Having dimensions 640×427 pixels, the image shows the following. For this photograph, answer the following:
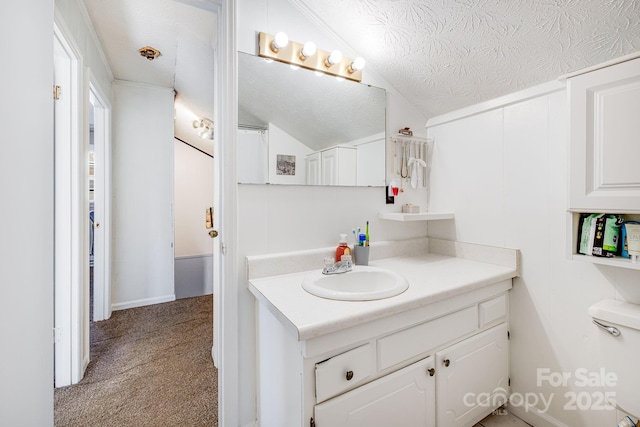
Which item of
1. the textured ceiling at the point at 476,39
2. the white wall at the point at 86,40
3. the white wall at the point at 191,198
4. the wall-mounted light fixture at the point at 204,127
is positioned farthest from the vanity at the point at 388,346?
the white wall at the point at 191,198

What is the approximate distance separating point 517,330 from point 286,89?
1711mm

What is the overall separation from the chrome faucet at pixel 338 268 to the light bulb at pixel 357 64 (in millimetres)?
1034

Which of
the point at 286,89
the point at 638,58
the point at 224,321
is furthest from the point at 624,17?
the point at 224,321

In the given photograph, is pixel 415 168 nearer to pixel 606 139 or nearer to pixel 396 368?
pixel 606 139

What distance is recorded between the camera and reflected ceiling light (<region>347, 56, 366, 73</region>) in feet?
5.13

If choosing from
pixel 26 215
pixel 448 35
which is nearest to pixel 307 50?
pixel 448 35

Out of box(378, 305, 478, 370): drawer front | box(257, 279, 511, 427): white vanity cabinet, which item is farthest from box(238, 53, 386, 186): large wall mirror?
box(378, 305, 478, 370): drawer front

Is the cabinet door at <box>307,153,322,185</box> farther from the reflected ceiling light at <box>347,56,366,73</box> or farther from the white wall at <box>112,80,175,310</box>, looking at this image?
the white wall at <box>112,80,175,310</box>

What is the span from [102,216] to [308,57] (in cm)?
238

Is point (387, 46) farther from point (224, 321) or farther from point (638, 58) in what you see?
point (224, 321)

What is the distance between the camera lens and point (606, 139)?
1103mm

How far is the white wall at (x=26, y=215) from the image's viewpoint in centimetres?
58

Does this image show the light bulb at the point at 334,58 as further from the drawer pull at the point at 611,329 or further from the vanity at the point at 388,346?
the drawer pull at the point at 611,329

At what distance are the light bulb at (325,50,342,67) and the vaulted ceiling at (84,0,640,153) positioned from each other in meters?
0.14
